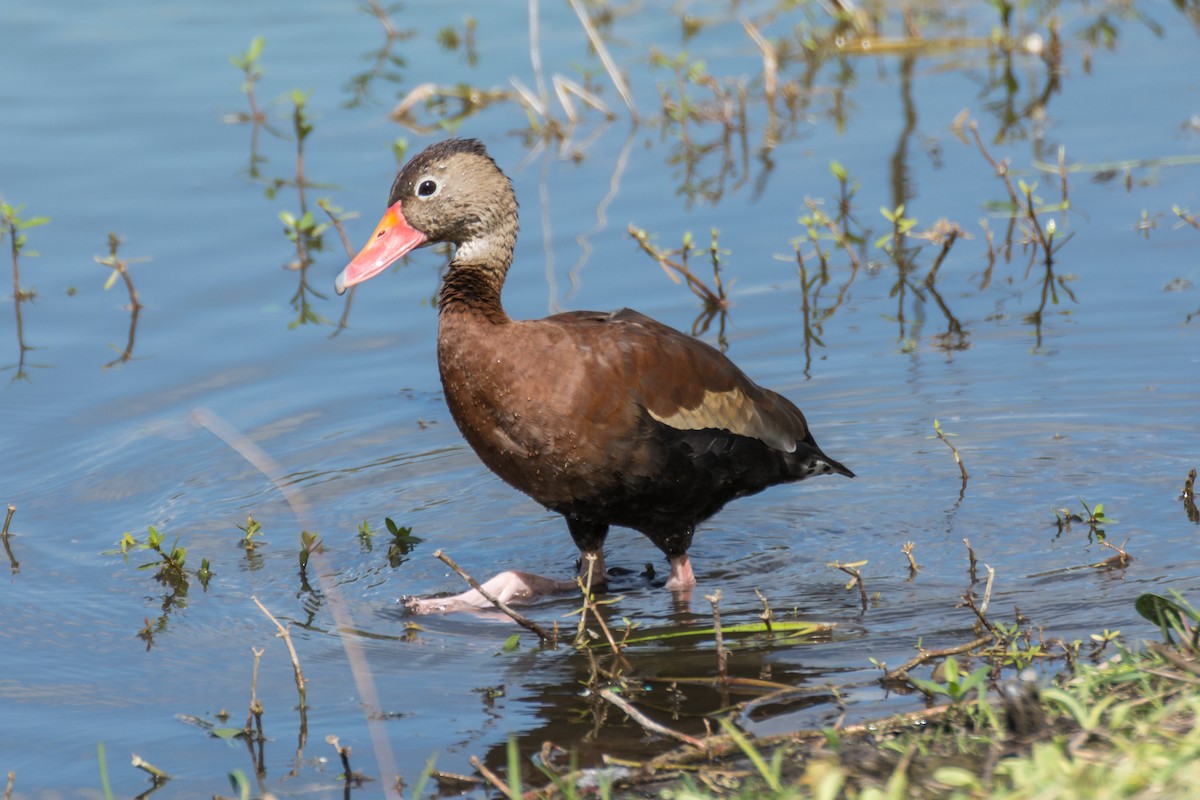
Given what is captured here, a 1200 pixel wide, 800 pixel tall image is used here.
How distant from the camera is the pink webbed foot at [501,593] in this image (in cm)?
572

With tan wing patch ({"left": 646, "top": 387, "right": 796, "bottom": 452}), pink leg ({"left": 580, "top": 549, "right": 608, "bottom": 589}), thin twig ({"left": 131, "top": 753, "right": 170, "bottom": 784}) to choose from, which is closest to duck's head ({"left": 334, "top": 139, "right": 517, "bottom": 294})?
tan wing patch ({"left": 646, "top": 387, "right": 796, "bottom": 452})

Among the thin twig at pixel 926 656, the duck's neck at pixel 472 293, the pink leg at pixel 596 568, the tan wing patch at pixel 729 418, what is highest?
the duck's neck at pixel 472 293

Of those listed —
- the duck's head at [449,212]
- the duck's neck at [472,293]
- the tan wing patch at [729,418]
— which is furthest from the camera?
the duck's head at [449,212]

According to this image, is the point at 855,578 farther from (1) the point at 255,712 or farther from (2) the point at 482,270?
(1) the point at 255,712

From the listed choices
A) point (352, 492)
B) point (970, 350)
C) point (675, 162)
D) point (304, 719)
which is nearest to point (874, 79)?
point (675, 162)

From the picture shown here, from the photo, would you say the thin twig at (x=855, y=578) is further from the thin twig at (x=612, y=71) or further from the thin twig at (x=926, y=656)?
the thin twig at (x=612, y=71)

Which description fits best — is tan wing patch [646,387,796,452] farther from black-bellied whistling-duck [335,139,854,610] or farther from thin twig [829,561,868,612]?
thin twig [829,561,868,612]

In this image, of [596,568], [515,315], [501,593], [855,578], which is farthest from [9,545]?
[855,578]

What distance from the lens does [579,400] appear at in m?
5.37

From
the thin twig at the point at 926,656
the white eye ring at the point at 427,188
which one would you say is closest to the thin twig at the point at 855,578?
the thin twig at the point at 926,656

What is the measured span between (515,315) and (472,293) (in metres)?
2.40

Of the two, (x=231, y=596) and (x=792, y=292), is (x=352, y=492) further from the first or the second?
(x=792, y=292)

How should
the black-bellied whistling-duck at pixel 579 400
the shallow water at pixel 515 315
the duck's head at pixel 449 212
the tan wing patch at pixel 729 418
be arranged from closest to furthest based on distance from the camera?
the shallow water at pixel 515 315
the black-bellied whistling-duck at pixel 579 400
the tan wing patch at pixel 729 418
the duck's head at pixel 449 212

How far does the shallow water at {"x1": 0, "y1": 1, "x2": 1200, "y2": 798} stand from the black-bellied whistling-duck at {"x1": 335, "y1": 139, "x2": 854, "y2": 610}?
0.35 metres
